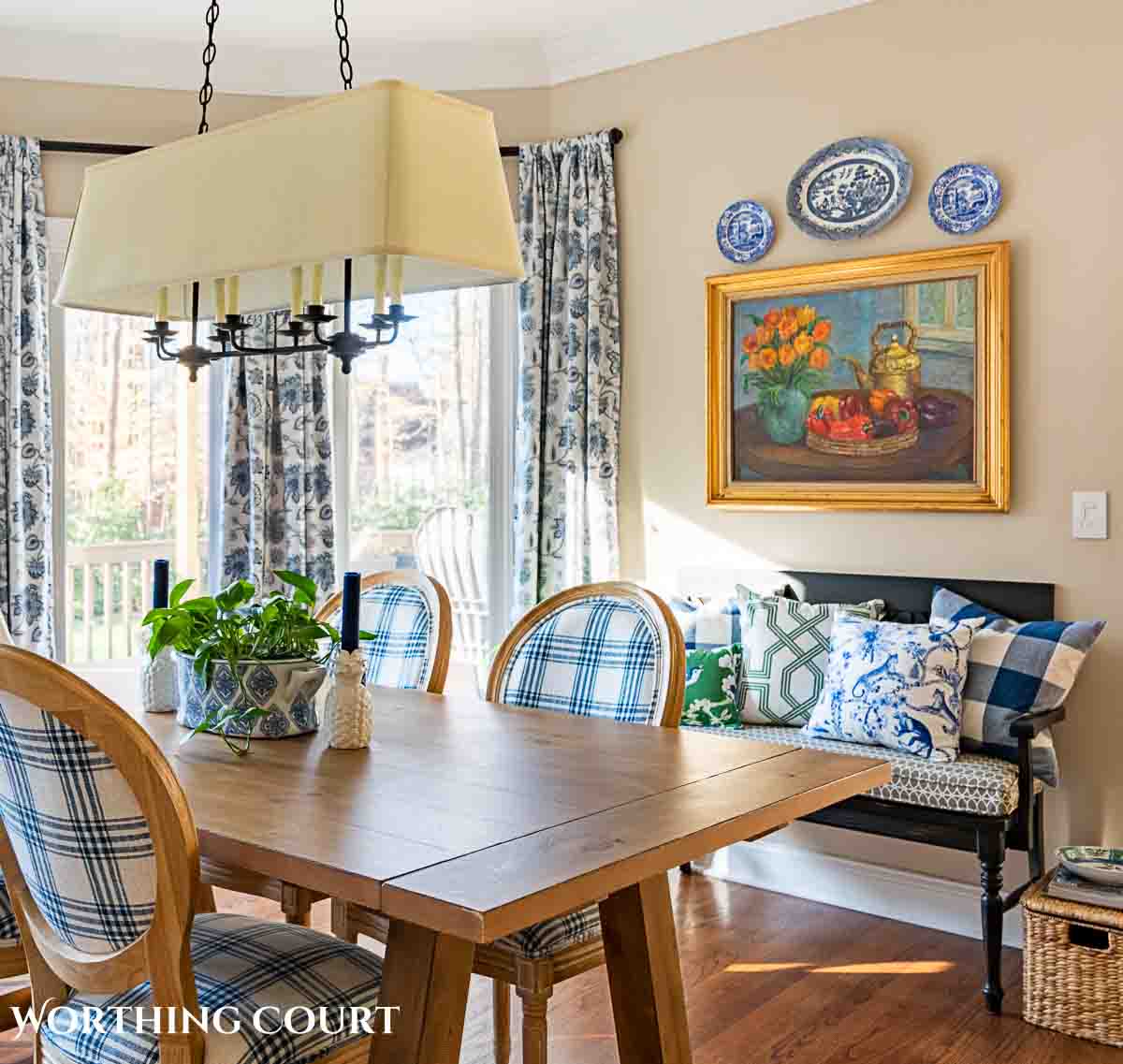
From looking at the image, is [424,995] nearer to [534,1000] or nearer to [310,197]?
[534,1000]

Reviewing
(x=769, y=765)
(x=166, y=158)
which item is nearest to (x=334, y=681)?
(x=769, y=765)

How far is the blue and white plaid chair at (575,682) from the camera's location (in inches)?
86.4

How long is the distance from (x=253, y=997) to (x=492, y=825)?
413mm

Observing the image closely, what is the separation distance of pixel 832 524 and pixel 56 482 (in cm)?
274

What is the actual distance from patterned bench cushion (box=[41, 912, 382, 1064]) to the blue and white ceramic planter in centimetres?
A: 42

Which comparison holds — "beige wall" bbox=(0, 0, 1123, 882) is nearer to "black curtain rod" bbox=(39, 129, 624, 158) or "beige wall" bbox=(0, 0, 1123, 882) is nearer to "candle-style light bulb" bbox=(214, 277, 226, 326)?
"black curtain rod" bbox=(39, 129, 624, 158)

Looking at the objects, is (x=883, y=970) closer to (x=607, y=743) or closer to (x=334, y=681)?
(x=607, y=743)

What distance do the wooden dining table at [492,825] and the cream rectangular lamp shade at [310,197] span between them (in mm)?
825

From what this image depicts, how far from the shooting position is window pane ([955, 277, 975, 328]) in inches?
144

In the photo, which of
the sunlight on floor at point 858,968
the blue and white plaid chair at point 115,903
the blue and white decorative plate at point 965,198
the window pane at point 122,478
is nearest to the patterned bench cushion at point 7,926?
the blue and white plaid chair at point 115,903

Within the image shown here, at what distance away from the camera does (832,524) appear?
3994 millimetres

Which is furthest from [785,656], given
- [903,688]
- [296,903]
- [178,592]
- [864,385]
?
[178,592]

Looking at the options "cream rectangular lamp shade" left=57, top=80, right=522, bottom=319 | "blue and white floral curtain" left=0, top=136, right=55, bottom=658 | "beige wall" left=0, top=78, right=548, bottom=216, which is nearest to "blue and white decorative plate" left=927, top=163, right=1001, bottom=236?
"beige wall" left=0, top=78, right=548, bottom=216

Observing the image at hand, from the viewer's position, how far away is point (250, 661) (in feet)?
7.45
